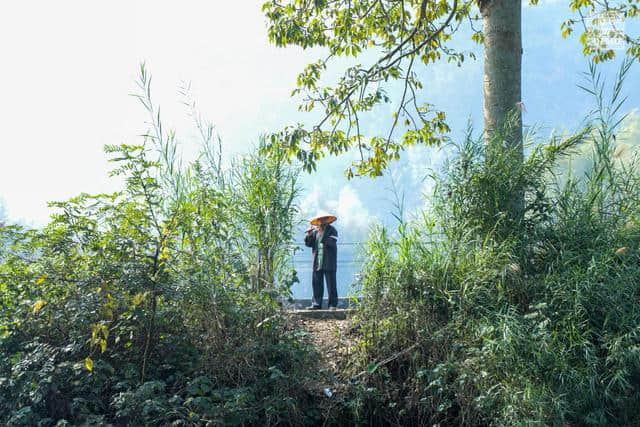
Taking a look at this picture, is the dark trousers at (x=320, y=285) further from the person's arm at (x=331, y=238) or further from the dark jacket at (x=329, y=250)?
the person's arm at (x=331, y=238)

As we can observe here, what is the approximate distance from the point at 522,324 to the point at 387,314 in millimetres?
1137

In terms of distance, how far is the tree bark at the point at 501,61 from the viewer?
6312 mm

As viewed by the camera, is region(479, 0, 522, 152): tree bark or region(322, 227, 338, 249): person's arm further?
region(322, 227, 338, 249): person's arm

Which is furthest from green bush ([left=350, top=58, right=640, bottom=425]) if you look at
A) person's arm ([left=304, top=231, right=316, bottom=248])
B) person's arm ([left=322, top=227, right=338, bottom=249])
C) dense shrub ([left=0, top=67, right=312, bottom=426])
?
person's arm ([left=304, top=231, right=316, bottom=248])

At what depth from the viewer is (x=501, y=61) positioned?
638 cm

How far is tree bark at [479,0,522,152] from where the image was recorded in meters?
6.31

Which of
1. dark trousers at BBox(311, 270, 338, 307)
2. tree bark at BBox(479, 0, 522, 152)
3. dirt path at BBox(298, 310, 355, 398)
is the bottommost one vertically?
dirt path at BBox(298, 310, 355, 398)

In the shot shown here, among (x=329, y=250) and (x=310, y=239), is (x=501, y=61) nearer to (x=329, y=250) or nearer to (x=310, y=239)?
(x=329, y=250)

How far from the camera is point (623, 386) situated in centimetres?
402

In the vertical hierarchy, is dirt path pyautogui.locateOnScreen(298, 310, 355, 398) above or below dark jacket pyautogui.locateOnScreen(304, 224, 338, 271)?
below

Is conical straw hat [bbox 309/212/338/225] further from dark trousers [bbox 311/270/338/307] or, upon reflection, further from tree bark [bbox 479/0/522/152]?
tree bark [bbox 479/0/522/152]

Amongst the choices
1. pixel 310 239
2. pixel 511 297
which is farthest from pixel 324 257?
pixel 511 297

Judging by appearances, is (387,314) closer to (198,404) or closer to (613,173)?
(198,404)

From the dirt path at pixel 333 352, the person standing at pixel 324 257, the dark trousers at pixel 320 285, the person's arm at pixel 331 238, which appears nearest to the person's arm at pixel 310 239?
the person standing at pixel 324 257
